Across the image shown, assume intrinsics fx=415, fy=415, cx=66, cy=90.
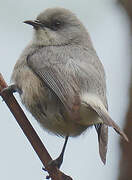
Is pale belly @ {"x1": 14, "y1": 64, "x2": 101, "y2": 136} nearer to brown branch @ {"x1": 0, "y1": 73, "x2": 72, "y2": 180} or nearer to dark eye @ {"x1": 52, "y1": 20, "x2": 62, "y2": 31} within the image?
brown branch @ {"x1": 0, "y1": 73, "x2": 72, "y2": 180}

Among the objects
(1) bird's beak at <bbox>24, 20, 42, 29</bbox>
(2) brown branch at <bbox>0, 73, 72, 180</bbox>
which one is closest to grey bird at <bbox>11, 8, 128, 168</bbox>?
(1) bird's beak at <bbox>24, 20, 42, 29</bbox>

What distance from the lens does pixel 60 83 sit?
297 centimetres

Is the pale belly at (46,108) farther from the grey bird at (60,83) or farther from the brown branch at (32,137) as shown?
the brown branch at (32,137)

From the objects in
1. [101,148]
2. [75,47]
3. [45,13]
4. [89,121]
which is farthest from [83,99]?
[45,13]

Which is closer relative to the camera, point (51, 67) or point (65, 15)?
point (51, 67)

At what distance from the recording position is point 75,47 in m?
3.64

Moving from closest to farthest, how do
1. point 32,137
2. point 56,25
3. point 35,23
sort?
point 32,137, point 35,23, point 56,25

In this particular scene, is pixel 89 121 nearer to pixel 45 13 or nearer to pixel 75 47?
pixel 75 47

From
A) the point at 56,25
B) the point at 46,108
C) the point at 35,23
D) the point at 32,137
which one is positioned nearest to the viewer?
the point at 32,137

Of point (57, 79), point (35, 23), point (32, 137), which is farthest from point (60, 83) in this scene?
point (35, 23)

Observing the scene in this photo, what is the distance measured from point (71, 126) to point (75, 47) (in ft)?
2.65

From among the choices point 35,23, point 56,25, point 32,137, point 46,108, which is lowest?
point 46,108

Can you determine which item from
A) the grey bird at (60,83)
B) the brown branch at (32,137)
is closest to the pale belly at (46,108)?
the grey bird at (60,83)

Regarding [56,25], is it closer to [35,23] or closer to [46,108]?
Answer: [35,23]
